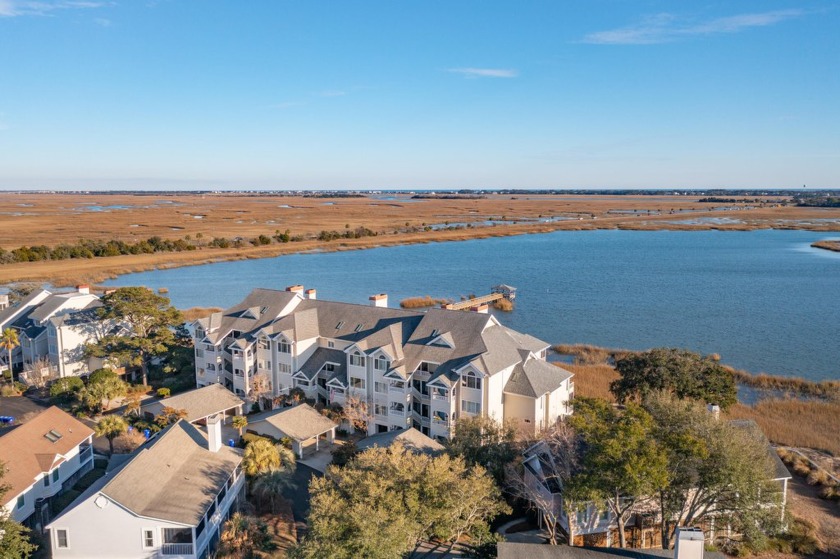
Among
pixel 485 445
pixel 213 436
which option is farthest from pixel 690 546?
pixel 213 436

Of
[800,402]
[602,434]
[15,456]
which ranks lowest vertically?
[800,402]

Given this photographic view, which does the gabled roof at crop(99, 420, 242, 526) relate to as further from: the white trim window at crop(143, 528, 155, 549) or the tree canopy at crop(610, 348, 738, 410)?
the tree canopy at crop(610, 348, 738, 410)

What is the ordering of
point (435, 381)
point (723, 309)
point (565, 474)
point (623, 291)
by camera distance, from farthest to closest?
point (623, 291), point (723, 309), point (435, 381), point (565, 474)

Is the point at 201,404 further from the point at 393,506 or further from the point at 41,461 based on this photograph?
the point at 393,506

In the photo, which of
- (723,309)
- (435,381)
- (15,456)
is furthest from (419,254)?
(15,456)

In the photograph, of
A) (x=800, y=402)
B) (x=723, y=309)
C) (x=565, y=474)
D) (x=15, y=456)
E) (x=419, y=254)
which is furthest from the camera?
(x=419, y=254)

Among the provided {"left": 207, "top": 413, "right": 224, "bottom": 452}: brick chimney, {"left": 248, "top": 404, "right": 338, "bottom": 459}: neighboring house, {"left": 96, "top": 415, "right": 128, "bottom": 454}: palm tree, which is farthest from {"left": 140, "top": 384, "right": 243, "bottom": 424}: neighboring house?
{"left": 207, "top": 413, "right": 224, "bottom": 452}: brick chimney

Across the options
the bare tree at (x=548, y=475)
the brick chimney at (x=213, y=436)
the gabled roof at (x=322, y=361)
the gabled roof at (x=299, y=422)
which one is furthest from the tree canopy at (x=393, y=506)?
the gabled roof at (x=322, y=361)

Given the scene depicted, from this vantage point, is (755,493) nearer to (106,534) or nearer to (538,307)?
(106,534)
